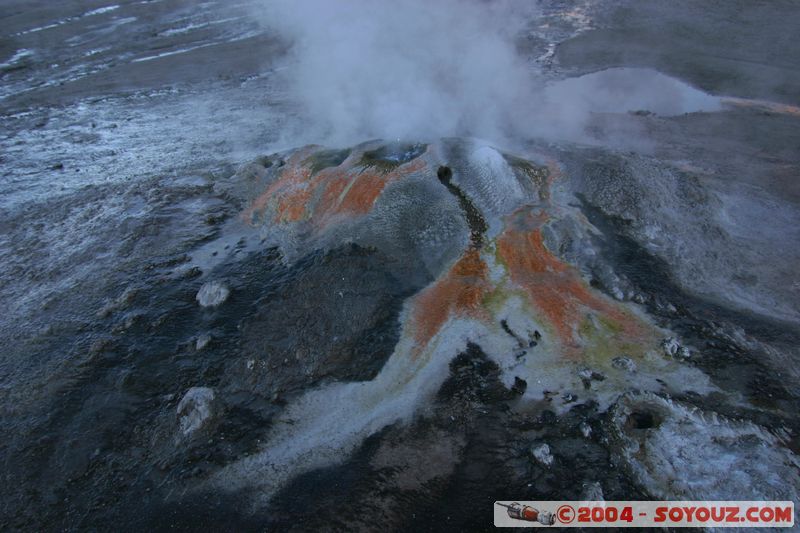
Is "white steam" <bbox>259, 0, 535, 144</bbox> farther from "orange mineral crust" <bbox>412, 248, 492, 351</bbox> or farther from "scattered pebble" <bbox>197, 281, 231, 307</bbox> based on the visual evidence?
"scattered pebble" <bbox>197, 281, 231, 307</bbox>

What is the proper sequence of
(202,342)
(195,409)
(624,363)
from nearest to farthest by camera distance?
(195,409), (624,363), (202,342)

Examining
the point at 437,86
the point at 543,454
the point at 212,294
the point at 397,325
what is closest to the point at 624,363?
the point at 543,454

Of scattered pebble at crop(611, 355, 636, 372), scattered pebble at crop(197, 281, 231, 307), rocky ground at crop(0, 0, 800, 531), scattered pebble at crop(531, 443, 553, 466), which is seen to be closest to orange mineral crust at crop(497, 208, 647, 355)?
rocky ground at crop(0, 0, 800, 531)

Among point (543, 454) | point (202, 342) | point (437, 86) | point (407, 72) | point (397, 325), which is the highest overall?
point (407, 72)

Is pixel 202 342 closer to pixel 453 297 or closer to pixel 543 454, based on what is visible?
pixel 453 297

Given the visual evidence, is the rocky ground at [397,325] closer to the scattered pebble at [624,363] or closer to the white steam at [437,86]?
the scattered pebble at [624,363]

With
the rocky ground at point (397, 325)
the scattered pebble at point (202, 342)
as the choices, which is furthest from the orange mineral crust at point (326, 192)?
the scattered pebble at point (202, 342)
